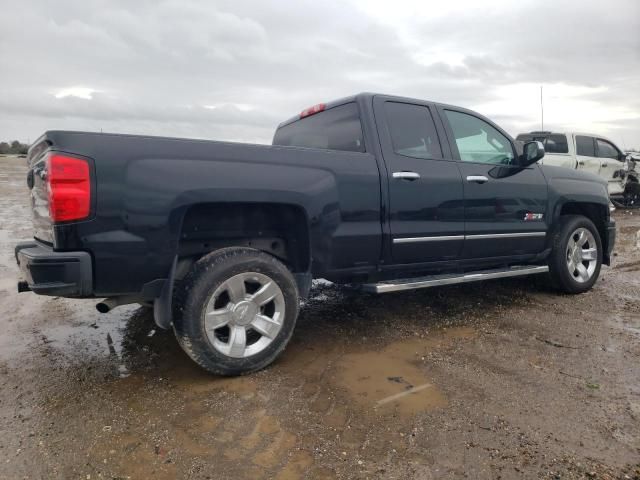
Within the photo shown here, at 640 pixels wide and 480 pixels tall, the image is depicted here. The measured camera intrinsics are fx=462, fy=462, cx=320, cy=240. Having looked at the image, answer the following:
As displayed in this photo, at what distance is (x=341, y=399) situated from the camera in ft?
8.87

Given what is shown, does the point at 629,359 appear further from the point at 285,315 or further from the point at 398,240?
the point at 285,315

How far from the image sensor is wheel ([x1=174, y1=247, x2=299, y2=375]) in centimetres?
281

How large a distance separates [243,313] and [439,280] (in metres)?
1.64

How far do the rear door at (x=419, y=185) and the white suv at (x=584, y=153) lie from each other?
27.0 ft

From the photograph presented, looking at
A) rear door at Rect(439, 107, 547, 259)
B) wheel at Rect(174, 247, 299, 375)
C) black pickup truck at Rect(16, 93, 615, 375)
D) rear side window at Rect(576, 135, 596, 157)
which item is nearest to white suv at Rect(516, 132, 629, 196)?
rear side window at Rect(576, 135, 596, 157)

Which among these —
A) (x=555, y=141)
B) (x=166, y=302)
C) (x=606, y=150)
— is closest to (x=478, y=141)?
(x=166, y=302)

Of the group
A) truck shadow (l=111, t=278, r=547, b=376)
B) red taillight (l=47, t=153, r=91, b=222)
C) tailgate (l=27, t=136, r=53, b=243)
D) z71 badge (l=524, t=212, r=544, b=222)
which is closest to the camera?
red taillight (l=47, t=153, r=91, b=222)

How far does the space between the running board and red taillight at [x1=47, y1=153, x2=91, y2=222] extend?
78.2 inches

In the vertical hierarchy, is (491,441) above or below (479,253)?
below

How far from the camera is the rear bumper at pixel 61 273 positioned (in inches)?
97.7

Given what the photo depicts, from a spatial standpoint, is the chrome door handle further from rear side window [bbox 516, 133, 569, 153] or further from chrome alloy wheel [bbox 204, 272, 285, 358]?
rear side window [bbox 516, 133, 569, 153]

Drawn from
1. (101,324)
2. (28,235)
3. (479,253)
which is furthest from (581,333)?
(28,235)

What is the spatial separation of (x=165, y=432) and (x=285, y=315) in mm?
1045

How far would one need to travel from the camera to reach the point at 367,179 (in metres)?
3.40
